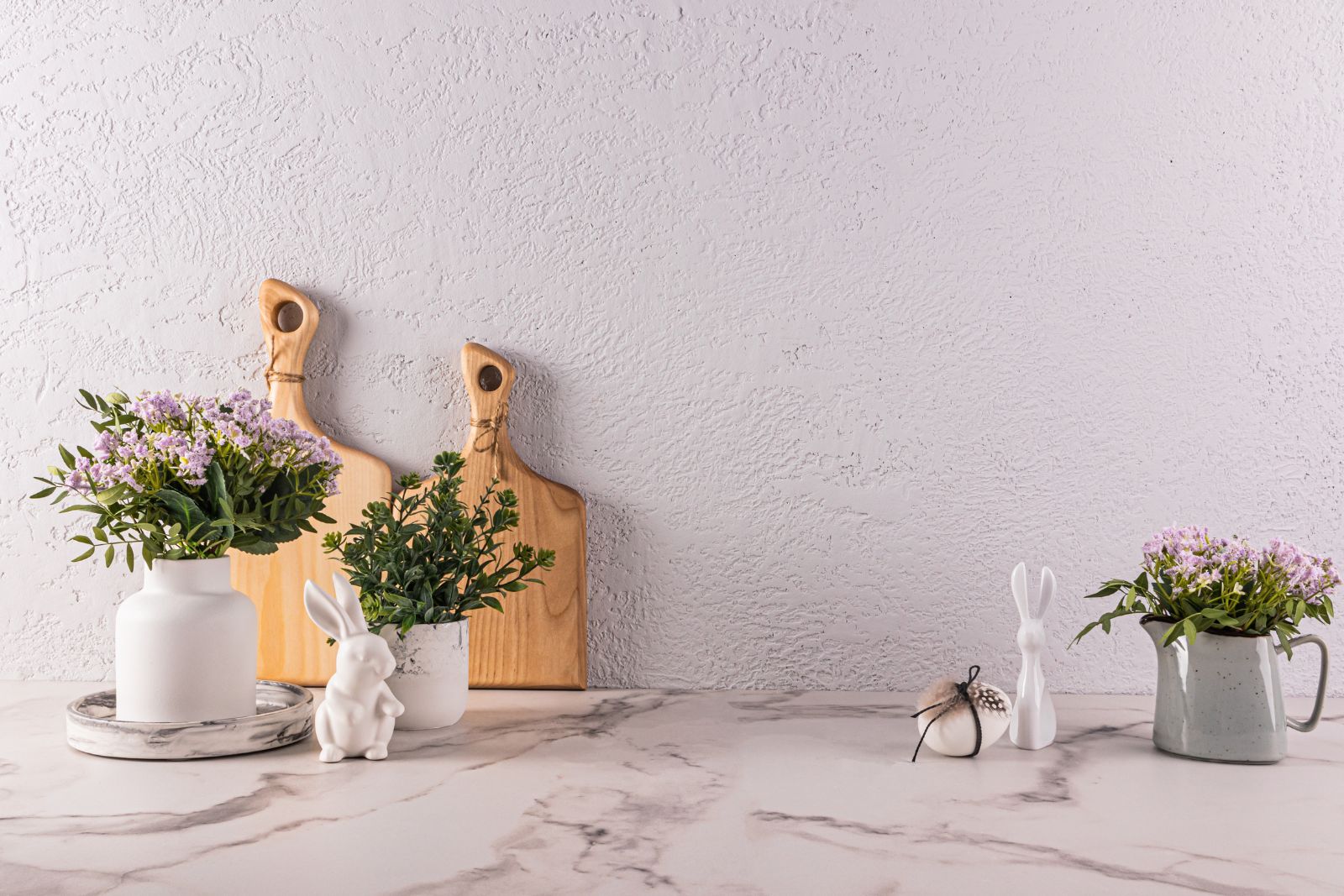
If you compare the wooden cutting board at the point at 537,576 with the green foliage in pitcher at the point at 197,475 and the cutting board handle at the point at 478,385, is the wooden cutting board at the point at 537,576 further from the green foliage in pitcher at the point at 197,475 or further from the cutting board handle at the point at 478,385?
the green foliage in pitcher at the point at 197,475

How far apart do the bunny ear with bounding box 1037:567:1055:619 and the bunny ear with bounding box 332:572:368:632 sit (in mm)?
655

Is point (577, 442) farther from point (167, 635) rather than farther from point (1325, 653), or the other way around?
point (1325, 653)

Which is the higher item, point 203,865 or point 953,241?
point 953,241

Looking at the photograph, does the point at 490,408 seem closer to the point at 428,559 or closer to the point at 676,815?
the point at 428,559

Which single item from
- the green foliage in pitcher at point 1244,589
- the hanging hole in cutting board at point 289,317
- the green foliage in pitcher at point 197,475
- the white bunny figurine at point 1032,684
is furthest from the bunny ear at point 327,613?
the green foliage in pitcher at point 1244,589

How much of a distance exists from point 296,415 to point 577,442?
0.33 m

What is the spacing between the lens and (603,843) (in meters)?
0.69

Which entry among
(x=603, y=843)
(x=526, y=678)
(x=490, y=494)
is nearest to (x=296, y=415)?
(x=490, y=494)

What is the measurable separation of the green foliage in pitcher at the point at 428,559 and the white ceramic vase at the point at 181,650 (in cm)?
12

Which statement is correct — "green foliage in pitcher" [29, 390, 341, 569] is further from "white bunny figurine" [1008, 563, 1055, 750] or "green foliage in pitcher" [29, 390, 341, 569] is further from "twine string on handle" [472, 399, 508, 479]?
"white bunny figurine" [1008, 563, 1055, 750]

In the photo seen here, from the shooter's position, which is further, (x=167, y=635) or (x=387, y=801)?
(x=167, y=635)

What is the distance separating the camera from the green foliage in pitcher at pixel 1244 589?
2.93 feet

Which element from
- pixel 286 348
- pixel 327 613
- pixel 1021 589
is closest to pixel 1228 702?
pixel 1021 589

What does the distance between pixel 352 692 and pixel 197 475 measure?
246 millimetres
